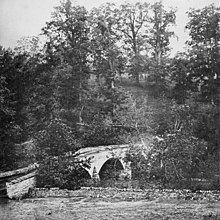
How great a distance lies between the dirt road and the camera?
7836 mm

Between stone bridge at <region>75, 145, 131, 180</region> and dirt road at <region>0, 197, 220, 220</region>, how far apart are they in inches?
105

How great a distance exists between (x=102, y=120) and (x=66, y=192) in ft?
11.4

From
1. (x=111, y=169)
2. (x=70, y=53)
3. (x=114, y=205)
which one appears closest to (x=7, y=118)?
(x=70, y=53)

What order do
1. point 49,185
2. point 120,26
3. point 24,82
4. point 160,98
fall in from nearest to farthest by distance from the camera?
point 49,185, point 24,82, point 120,26, point 160,98

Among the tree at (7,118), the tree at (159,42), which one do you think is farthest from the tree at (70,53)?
the tree at (159,42)

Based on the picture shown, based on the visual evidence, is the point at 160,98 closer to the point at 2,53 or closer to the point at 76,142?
the point at 76,142

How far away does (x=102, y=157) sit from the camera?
43.3 ft

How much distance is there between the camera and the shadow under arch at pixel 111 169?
13.1 m

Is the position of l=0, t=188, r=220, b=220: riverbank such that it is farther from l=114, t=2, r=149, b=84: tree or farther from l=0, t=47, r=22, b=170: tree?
l=114, t=2, r=149, b=84: tree

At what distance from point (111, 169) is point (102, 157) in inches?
27.3

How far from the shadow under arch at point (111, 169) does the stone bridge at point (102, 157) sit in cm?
11

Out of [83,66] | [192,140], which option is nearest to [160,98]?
[192,140]

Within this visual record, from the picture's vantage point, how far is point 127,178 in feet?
41.1

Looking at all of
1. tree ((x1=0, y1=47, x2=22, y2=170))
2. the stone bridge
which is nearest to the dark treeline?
tree ((x1=0, y1=47, x2=22, y2=170))
